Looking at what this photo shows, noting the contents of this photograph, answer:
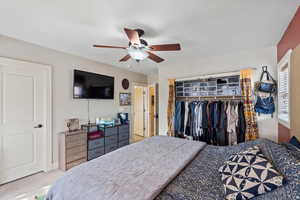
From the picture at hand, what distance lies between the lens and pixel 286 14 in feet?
5.49

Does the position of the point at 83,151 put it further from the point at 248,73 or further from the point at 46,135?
the point at 248,73

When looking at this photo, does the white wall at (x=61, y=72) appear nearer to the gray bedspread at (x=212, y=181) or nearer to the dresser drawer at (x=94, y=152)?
the dresser drawer at (x=94, y=152)

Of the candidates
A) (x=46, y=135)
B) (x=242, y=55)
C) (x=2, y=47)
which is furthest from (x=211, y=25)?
(x=46, y=135)

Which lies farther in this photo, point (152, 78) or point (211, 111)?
point (152, 78)

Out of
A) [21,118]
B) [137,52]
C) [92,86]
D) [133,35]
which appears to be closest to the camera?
[133,35]

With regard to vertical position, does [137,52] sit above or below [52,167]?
above

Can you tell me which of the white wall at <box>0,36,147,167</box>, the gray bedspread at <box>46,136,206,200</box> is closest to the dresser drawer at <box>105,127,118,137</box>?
the white wall at <box>0,36,147,167</box>

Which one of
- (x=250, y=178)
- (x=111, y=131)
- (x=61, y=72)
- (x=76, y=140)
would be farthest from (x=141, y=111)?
(x=250, y=178)

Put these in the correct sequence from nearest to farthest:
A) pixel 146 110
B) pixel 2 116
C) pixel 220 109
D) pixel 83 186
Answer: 1. pixel 83 186
2. pixel 2 116
3. pixel 220 109
4. pixel 146 110

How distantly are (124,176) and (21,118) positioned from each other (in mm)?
2456

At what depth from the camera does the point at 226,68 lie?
305 centimetres

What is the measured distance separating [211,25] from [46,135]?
11.2ft

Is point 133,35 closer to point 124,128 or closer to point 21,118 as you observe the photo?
point 21,118

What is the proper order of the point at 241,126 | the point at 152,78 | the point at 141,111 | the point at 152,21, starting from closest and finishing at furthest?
the point at 152,21, the point at 241,126, the point at 152,78, the point at 141,111
